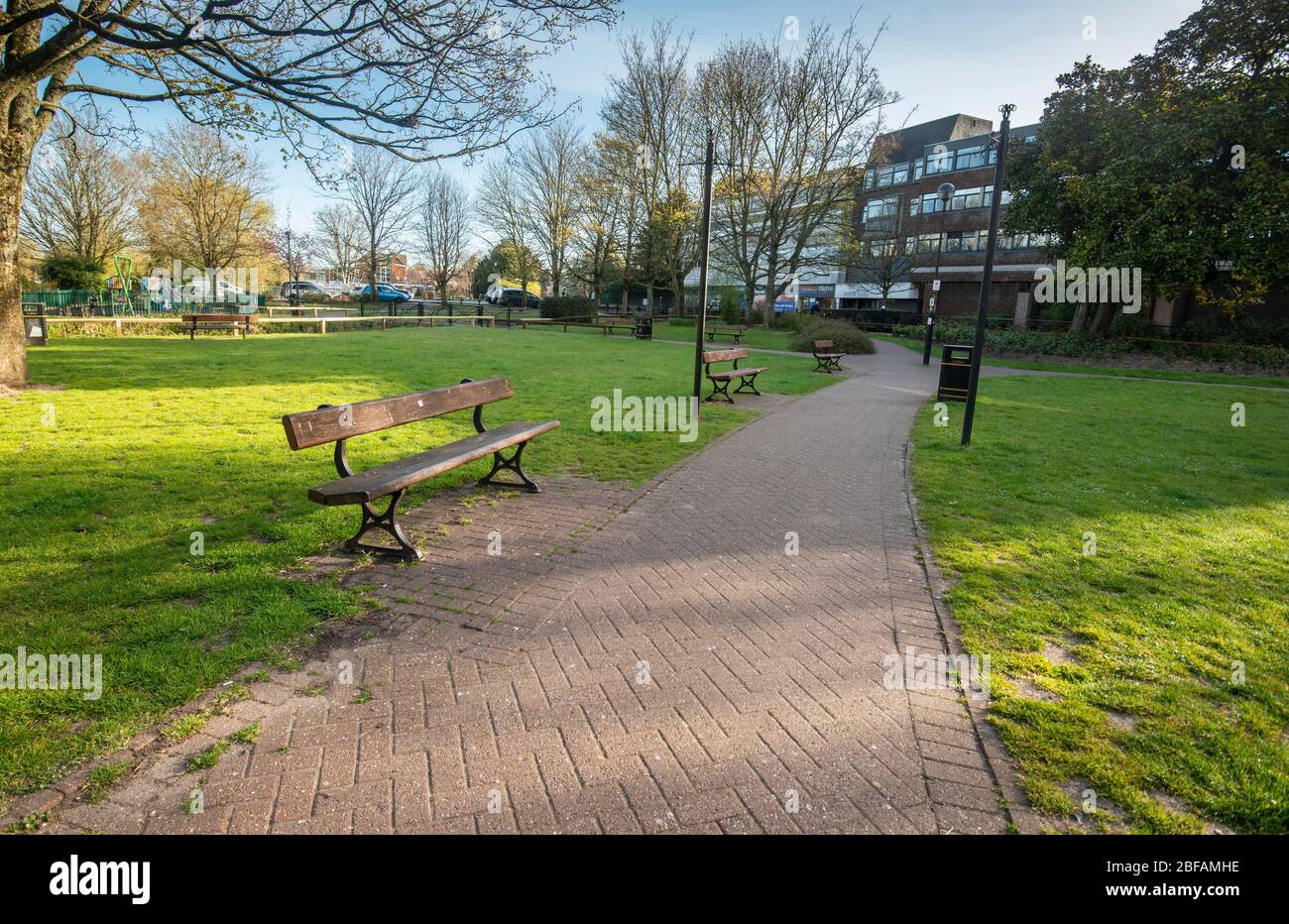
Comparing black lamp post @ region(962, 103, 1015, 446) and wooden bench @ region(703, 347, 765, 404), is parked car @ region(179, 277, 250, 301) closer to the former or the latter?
wooden bench @ region(703, 347, 765, 404)

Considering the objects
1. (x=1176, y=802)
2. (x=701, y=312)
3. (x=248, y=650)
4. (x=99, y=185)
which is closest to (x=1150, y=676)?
(x=1176, y=802)

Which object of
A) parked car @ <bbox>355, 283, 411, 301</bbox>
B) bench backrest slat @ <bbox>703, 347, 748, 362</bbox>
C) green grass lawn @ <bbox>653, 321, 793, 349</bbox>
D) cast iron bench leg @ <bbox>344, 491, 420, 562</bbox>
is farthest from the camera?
parked car @ <bbox>355, 283, 411, 301</bbox>

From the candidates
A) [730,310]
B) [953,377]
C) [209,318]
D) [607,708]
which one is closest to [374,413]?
[607,708]

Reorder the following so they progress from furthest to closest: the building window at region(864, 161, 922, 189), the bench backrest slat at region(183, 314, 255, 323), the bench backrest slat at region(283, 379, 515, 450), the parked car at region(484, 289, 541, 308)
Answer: the building window at region(864, 161, 922, 189), the parked car at region(484, 289, 541, 308), the bench backrest slat at region(183, 314, 255, 323), the bench backrest slat at region(283, 379, 515, 450)

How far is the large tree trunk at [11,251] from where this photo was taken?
937cm

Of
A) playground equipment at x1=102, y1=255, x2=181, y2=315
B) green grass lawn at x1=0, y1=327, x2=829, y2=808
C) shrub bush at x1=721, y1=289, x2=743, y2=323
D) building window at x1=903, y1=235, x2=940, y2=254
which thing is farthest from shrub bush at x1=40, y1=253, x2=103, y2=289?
building window at x1=903, y1=235, x2=940, y2=254

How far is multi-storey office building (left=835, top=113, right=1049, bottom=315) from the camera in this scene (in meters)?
45.8

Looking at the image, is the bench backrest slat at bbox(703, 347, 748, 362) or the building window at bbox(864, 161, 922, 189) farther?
the building window at bbox(864, 161, 922, 189)

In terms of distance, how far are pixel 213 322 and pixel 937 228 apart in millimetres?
47353

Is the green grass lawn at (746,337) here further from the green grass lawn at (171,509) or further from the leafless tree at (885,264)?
the leafless tree at (885,264)

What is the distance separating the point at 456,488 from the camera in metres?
6.41

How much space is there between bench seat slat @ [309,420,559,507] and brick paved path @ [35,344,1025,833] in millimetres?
526

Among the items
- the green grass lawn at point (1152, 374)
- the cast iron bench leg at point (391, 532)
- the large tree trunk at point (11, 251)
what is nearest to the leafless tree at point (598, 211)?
the green grass lawn at point (1152, 374)
